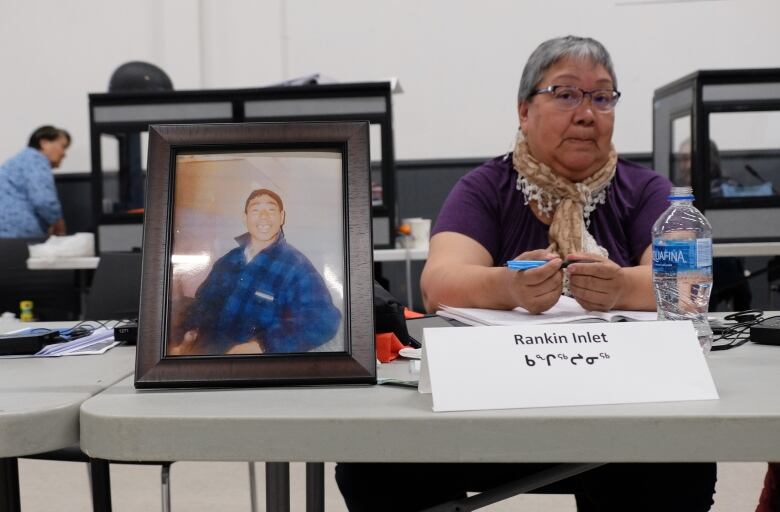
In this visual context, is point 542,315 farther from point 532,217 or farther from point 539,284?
point 532,217

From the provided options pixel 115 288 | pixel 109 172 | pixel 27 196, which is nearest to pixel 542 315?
pixel 115 288

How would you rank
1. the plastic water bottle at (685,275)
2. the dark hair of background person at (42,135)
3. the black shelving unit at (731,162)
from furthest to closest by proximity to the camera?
the dark hair of background person at (42,135), the black shelving unit at (731,162), the plastic water bottle at (685,275)

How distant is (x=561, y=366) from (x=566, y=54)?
825 millimetres

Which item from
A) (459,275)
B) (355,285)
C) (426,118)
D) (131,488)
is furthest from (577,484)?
(426,118)

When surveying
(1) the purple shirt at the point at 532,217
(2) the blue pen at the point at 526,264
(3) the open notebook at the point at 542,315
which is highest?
(1) the purple shirt at the point at 532,217

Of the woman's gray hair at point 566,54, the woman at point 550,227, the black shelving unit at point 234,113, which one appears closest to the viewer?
the woman at point 550,227

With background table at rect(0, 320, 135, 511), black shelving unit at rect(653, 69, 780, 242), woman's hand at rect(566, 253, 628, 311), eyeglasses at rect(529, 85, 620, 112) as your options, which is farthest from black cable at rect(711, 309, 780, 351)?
black shelving unit at rect(653, 69, 780, 242)

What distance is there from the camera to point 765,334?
946mm

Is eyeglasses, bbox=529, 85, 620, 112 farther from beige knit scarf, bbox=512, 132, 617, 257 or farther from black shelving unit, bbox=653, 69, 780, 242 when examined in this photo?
black shelving unit, bbox=653, 69, 780, 242

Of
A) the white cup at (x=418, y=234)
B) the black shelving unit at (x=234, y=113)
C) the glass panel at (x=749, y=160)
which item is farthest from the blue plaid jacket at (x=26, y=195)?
the glass panel at (x=749, y=160)

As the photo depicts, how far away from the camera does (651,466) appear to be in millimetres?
992

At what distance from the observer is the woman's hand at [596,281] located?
1023 millimetres

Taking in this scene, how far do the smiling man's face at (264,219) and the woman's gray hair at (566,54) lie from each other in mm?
761

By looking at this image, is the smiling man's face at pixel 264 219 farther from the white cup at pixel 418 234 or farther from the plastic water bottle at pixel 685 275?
the white cup at pixel 418 234
